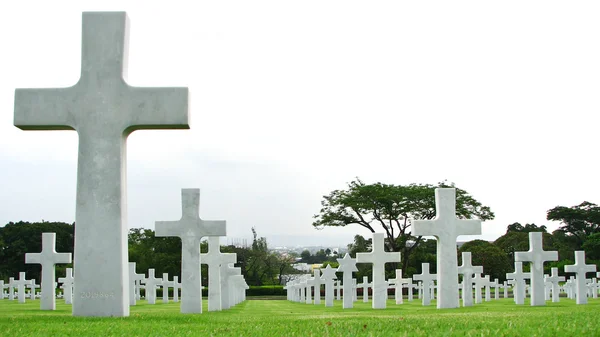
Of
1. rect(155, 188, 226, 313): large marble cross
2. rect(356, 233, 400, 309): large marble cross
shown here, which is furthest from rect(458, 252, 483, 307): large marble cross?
rect(155, 188, 226, 313): large marble cross

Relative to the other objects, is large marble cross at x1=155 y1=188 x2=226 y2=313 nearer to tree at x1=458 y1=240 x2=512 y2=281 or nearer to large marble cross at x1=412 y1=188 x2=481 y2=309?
large marble cross at x1=412 y1=188 x2=481 y2=309

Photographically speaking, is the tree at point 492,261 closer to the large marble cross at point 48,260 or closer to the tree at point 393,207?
the tree at point 393,207

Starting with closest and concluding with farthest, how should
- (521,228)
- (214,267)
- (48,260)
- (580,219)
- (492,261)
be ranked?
(214,267), (48,260), (492,261), (580,219), (521,228)

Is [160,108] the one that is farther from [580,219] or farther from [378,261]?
[580,219]

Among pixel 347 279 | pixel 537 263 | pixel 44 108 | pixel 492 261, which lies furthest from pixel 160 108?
pixel 492 261

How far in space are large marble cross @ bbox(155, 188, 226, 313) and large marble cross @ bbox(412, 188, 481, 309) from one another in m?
5.64

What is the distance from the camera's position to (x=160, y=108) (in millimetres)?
10344

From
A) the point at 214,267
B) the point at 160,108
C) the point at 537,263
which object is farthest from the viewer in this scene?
the point at 214,267

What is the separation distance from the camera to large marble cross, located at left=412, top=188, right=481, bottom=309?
58.1ft

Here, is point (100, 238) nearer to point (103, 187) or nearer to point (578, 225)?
point (103, 187)

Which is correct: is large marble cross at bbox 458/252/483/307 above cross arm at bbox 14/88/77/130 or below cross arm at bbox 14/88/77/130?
below

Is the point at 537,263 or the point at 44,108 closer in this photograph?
the point at 44,108

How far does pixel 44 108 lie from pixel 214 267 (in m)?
11.8

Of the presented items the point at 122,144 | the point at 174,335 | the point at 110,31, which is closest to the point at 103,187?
the point at 122,144
